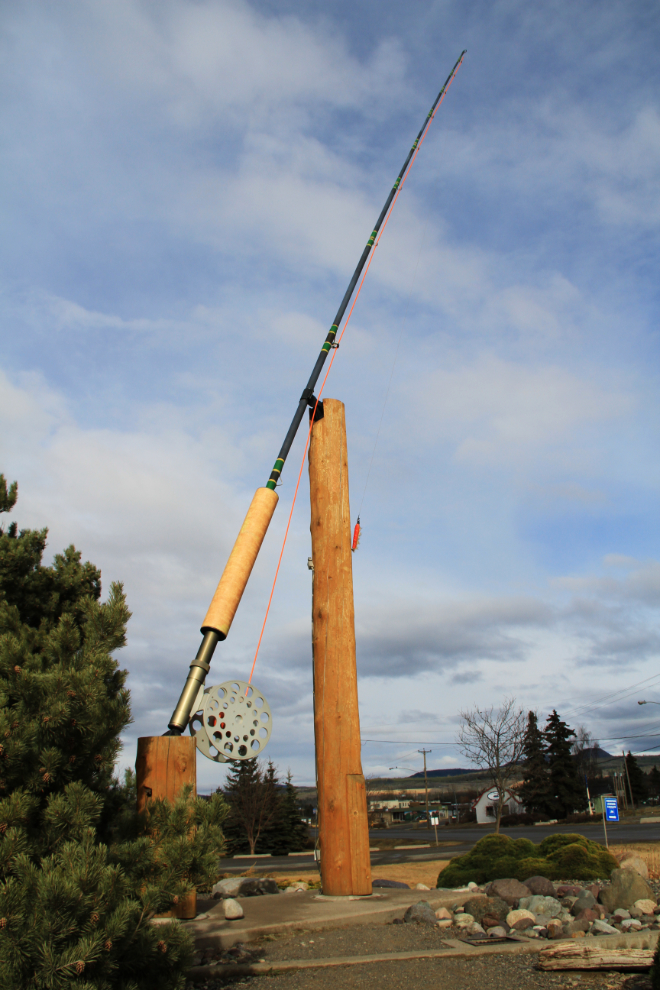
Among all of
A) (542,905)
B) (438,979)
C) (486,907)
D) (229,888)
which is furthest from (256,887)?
(438,979)

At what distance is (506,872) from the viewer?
338 inches

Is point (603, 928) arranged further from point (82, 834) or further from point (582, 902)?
point (82, 834)

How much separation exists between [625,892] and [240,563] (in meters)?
4.78

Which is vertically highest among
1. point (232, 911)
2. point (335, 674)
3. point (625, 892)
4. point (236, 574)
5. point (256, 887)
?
point (236, 574)

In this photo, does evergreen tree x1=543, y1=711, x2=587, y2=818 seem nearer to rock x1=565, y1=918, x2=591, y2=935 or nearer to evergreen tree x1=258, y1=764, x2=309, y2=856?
evergreen tree x1=258, y1=764, x2=309, y2=856

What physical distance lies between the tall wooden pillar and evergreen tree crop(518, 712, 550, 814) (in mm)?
47457

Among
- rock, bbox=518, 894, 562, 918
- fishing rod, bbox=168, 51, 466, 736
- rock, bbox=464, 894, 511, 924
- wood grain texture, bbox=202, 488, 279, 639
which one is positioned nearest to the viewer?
fishing rod, bbox=168, 51, 466, 736

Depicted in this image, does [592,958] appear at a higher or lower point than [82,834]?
lower

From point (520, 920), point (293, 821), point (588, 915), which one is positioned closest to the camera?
point (520, 920)

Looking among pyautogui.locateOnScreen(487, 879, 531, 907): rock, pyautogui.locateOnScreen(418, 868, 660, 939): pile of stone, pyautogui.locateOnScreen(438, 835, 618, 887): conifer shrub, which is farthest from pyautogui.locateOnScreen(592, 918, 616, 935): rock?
pyautogui.locateOnScreen(438, 835, 618, 887): conifer shrub

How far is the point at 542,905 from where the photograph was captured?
6.56 metres

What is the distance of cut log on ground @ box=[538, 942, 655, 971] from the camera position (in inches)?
181

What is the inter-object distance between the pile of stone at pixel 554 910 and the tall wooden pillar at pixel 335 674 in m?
0.84

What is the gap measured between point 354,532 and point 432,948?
153 inches
